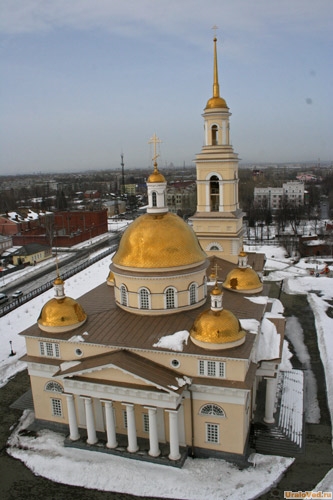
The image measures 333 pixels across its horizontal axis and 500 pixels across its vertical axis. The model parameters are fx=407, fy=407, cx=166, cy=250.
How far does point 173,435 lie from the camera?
12.8m

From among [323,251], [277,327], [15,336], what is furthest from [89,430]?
[323,251]

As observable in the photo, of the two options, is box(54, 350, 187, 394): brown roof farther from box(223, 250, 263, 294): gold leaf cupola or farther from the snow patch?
box(223, 250, 263, 294): gold leaf cupola

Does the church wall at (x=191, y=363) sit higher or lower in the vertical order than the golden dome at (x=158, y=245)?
lower

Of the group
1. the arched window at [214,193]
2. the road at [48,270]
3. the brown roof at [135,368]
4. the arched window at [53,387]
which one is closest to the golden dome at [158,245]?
the brown roof at [135,368]

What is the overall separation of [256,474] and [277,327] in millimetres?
5596

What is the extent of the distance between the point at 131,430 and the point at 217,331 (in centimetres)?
424

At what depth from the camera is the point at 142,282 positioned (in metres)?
15.3

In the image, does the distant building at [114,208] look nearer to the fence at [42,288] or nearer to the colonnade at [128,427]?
the fence at [42,288]

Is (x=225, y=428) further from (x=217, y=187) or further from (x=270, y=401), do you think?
(x=217, y=187)

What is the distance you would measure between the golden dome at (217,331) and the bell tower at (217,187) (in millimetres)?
9646

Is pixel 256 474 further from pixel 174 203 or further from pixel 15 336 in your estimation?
pixel 174 203

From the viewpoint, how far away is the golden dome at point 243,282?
18031mm

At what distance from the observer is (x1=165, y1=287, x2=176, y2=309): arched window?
50.3ft

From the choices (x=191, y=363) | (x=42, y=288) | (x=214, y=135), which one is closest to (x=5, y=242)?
(x=42, y=288)
